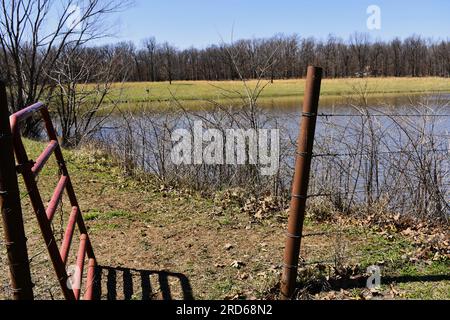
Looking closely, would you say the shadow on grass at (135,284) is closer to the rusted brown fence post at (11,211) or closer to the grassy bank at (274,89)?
the rusted brown fence post at (11,211)

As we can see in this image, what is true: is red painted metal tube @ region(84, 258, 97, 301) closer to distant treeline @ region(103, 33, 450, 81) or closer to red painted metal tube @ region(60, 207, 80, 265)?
red painted metal tube @ region(60, 207, 80, 265)

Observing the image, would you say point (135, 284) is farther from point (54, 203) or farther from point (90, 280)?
point (54, 203)

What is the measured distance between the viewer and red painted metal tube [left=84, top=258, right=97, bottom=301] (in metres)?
3.86

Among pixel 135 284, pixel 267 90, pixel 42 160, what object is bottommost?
pixel 135 284

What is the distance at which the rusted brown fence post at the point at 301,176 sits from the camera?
3566 millimetres

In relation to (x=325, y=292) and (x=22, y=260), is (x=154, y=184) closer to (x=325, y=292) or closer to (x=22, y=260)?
(x=325, y=292)

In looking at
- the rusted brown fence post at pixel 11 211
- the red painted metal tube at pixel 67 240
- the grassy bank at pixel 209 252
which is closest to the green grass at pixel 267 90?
the grassy bank at pixel 209 252

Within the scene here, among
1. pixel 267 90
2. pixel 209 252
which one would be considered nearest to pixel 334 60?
pixel 267 90

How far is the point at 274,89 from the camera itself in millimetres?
45562

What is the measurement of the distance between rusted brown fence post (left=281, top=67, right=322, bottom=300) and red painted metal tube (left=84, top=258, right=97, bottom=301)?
1.55 metres

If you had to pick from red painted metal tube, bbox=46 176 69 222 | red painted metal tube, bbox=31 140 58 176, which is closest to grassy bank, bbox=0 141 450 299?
red painted metal tube, bbox=46 176 69 222

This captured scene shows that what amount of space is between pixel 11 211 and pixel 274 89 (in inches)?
1732

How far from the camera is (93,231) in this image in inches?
233

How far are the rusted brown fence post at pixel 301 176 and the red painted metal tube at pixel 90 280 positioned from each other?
1.55 meters
